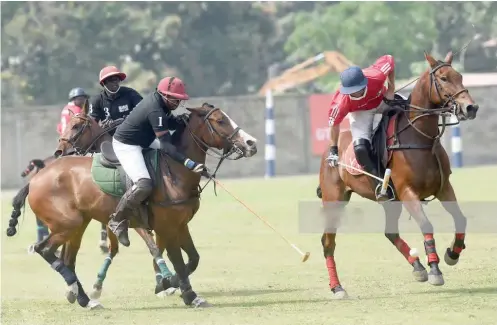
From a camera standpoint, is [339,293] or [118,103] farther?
[118,103]

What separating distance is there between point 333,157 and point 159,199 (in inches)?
78.2

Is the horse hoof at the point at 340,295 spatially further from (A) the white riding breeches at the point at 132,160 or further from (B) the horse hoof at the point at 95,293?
(B) the horse hoof at the point at 95,293

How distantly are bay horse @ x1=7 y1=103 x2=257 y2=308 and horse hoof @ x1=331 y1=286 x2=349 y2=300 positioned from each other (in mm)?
1289

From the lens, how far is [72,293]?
41.1ft

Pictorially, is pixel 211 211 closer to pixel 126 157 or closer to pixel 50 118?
pixel 126 157

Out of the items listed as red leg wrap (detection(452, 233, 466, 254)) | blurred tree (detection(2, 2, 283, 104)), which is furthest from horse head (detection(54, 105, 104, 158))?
blurred tree (detection(2, 2, 283, 104))

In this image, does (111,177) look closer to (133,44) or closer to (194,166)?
(194,166)

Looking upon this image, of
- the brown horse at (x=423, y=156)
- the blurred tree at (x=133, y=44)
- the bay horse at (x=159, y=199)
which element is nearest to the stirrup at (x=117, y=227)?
the bay horse at (x=159, y=199)

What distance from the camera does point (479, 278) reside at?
13.1m

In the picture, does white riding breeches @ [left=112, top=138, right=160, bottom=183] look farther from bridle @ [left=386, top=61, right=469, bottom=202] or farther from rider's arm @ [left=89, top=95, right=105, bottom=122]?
bridle @ [left=386, top=61, right=469, bottom=202]

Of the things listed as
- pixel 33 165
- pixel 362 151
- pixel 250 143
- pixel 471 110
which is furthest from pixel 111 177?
pixel 33 165

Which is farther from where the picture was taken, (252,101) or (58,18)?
(58,18)

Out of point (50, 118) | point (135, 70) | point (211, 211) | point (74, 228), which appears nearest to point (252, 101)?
point (50, 118)

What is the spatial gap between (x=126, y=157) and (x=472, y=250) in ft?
17.9
